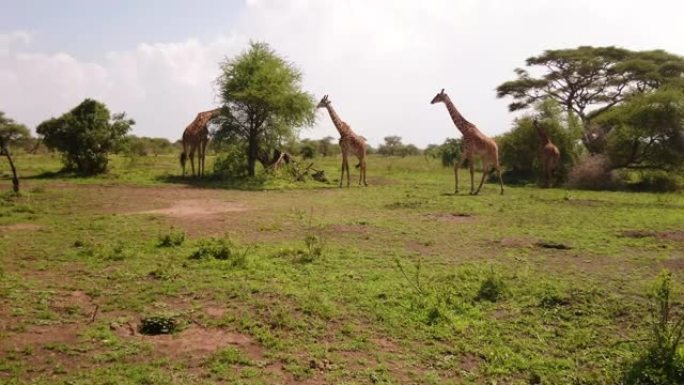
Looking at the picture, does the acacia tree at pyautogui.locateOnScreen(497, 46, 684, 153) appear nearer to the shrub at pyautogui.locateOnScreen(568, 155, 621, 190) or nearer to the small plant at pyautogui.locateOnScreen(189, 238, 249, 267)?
the shrub at pyautogui.locateOnScreen(568, 155, 621, 190)

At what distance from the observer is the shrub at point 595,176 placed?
20.5 m

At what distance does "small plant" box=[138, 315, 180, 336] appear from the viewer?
5660 mm

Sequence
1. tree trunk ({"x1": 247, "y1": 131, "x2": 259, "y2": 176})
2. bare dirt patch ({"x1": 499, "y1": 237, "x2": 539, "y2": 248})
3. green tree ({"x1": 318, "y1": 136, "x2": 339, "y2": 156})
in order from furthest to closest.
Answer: green tree ({"x1": 318, "y1": 136, "x2": 339, "y2": 156})
tree trunk ({"x1": 247, "y1": 131, "x2": 259, "y2": 176})
bare dirt patch ({"x1": 499, "y1": 237, "x2": 539, "y2": 248})

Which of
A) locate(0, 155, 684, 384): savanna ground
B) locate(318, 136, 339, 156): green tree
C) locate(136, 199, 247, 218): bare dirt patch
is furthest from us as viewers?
locate(318, 136, 339, 156): green tree

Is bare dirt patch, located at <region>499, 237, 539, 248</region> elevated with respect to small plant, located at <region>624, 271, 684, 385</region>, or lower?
elevated

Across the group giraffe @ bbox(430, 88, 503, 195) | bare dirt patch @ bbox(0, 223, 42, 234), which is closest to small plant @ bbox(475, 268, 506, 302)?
bare dirt patch @ bbox(0, 223, 42, 234)

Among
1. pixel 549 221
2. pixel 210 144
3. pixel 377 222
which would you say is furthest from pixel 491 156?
pixel 210 144

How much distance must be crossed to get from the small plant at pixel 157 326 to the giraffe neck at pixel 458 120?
545 inches

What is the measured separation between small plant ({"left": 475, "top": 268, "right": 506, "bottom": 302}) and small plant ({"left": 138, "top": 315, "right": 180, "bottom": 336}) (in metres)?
3.41

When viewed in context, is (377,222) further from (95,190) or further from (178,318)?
(95,190)

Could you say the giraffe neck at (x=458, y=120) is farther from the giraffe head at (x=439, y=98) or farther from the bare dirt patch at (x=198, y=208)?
the bare dirt patch at (x=198, y=208)

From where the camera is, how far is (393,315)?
6.12 metres

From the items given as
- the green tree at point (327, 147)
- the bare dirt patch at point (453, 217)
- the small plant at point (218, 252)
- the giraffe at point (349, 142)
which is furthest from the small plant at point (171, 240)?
the green tree at point (327, 147)

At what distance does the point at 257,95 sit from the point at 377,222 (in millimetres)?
9656
